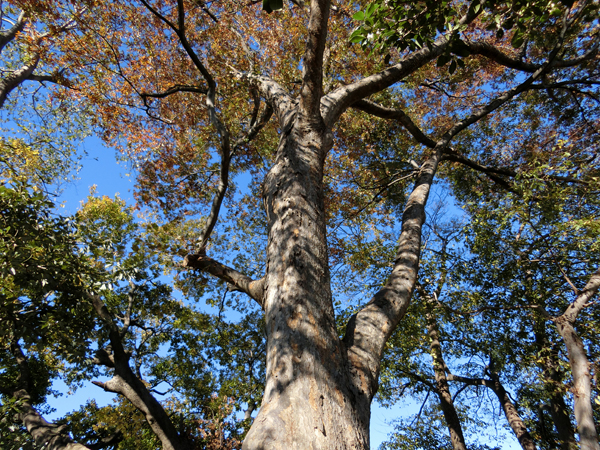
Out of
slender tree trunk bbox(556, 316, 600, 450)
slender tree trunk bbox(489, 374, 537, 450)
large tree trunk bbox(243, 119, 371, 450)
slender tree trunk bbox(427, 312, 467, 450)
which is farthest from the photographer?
slender tree trunk bbox(489, 374, 537, 450)

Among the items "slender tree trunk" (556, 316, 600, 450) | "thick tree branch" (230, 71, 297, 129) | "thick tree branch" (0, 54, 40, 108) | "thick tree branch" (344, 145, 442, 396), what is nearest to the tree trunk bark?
"thick tree branch" (344, 145, 442, 396)

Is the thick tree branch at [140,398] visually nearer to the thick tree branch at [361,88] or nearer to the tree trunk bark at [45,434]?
the tree trunk bark at [45,434]

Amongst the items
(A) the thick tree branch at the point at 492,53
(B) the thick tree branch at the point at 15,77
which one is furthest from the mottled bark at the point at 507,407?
(B) the thick tree branch at the point at 15,77

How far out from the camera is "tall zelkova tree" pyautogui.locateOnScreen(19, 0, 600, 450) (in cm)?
175

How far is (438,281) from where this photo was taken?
311 inches

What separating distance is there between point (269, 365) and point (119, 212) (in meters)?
11.1

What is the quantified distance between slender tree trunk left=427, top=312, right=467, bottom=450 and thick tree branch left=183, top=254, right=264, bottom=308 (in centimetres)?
645

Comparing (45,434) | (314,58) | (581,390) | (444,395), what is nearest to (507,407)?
(444,395)

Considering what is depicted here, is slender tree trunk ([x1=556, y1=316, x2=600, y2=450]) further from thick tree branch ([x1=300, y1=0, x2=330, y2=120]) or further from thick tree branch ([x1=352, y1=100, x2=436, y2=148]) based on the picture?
thick tree branch ([x1=300, y1=0, x2=330, y2=120])

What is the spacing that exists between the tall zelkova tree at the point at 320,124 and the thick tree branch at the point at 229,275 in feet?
0.07

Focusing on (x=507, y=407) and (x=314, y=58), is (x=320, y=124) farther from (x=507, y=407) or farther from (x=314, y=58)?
(x=507, y=407)

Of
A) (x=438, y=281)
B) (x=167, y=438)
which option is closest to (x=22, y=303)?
(x=167, y=438)

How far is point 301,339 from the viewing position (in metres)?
1.68

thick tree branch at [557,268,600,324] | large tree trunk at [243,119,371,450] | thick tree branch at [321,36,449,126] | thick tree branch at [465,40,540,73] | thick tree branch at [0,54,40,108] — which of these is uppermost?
thick tree branch at [0,54,40,108]
